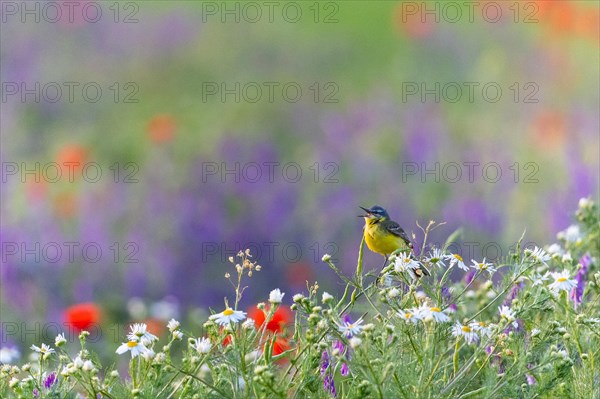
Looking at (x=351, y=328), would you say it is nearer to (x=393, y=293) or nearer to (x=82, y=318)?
(x=393, y=293)

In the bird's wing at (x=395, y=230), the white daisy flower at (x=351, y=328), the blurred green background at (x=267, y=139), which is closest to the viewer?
the white daisy flower at (x=351, y=328)

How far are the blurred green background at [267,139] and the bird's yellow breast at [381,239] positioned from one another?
1.67m

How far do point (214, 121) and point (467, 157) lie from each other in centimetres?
180

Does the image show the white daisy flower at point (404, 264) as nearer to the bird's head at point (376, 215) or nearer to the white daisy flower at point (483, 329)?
the white daisy flower at point (483, 329)

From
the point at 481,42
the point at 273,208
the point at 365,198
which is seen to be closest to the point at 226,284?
the point at 273,208

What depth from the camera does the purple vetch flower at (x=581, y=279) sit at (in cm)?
262

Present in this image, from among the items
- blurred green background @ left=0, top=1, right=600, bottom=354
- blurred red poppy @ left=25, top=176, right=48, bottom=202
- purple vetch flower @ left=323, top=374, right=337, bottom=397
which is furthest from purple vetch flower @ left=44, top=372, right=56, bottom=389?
blurred red poppy @ left=25, top=176, right=48, bottom=202

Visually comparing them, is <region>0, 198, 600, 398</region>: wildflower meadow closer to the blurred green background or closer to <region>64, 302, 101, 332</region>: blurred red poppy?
<region>64, 302, 101, 332</region>: blurred red poppy

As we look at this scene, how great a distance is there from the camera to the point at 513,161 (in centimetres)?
633

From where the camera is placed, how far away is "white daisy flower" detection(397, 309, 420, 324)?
1872 millimetres

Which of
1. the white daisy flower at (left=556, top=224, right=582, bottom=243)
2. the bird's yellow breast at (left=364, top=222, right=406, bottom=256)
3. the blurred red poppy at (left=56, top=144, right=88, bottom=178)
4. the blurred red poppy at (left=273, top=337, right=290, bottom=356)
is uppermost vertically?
the bird's yellow breast at (left=364, top=222, right=406, bottom=256)

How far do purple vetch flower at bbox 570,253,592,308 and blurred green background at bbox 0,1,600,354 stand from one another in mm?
1797

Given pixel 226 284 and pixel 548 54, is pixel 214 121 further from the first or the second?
pixel 548 54

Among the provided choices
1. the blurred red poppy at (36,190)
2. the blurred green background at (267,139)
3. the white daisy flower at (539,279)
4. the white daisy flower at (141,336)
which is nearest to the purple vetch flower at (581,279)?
the white daisy flower at (539,279)
